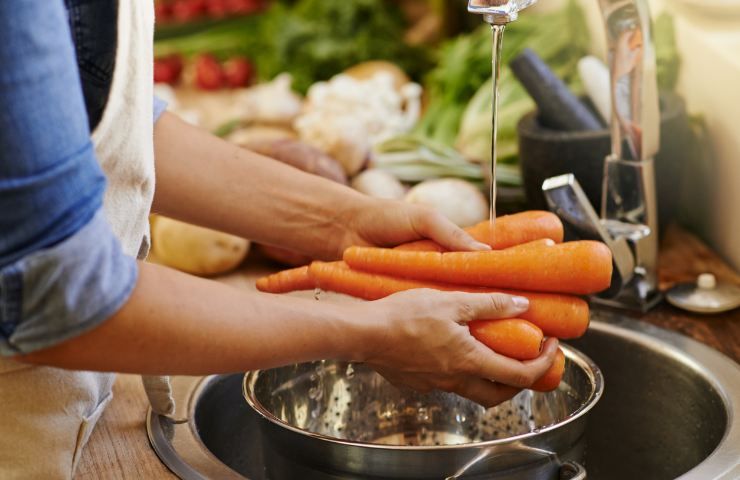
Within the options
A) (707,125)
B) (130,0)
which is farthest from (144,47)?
(707,125)

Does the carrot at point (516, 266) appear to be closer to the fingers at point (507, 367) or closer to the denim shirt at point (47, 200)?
the fingers at point (507, 367)

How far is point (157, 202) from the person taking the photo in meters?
1.24

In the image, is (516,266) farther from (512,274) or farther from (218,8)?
(218,8)

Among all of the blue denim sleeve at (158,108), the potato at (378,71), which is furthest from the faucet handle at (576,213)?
the potato at (378,71)

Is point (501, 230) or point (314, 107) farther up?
point (501, 230)

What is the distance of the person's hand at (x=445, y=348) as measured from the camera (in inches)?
37.9

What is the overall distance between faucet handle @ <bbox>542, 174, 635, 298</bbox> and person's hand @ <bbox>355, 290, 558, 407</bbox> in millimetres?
211

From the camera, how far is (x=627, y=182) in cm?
145

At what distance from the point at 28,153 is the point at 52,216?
2.0 inches

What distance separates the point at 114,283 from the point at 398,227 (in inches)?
20.2

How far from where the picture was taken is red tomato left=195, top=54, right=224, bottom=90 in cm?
308

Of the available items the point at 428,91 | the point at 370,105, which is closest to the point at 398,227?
the point at 370,105

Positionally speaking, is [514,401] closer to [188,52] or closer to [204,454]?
[204,454]

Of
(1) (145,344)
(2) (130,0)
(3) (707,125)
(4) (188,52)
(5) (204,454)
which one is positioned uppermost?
(2) (130,0)
